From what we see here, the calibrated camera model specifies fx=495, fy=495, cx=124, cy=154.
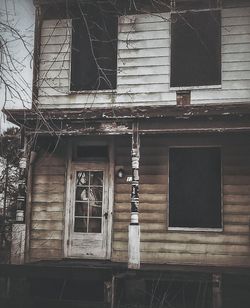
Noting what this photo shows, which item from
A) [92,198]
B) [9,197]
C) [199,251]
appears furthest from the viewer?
[9,197]

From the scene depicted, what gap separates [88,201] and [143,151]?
172 centimetres

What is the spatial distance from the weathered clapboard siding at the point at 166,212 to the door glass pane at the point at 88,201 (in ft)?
1.36

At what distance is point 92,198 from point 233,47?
4667 mm

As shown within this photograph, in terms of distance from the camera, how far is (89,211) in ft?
37.4

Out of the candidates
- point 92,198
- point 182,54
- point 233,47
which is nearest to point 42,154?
point 92,198

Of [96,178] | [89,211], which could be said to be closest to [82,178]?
[96,178]

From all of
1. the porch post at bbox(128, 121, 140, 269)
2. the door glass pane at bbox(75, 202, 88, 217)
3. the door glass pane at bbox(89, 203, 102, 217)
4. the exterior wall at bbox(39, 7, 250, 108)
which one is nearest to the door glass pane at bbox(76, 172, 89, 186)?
the door glass pane at bbox(75, 202, 88, 217)

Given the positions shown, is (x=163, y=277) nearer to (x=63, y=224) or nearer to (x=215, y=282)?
(x=215, y=282)

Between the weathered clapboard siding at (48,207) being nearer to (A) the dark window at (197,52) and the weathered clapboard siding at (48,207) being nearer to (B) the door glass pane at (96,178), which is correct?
(B) the door glass pane at (96,178)

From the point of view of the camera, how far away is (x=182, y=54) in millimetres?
11312

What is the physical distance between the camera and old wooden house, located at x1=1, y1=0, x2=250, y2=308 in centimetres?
1020

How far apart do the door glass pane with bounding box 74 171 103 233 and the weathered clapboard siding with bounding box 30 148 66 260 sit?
38 cm

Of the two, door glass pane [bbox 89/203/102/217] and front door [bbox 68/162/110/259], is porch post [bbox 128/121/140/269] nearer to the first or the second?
front door [bbox 68/162/110/259]

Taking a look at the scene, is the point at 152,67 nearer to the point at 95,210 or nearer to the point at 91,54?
the point at 91,54
